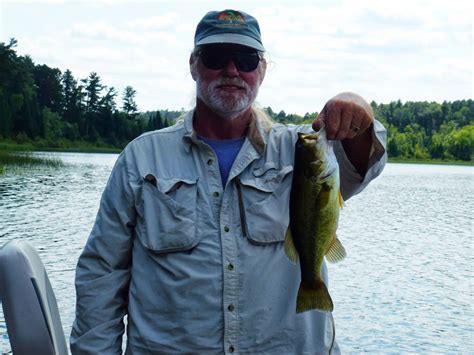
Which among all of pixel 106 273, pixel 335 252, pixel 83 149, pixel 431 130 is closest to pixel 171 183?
pixel 106 273

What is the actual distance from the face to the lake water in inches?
263

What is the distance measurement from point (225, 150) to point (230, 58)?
1.35 ft

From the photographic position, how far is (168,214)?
3.00 meters

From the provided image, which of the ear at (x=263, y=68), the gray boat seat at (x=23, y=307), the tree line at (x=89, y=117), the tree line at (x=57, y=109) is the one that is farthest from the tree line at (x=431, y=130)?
the gray boat seat at (x=23, y=307)

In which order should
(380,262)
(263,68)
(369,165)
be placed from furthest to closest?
(380,262)
(263,68)
(369,165)

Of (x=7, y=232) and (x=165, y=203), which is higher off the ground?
(x=165, y=203)

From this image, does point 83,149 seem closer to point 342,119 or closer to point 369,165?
point 369,165

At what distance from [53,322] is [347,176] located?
1.41 metres

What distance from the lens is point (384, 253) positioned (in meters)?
18.3

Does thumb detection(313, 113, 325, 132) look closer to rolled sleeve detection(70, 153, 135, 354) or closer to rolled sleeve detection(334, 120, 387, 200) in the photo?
rolled sleeve detection(334, 120, 387, 200)

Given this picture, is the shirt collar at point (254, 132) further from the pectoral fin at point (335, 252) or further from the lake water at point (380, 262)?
the lake water at point (380, 262)

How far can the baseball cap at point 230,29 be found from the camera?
120 inches

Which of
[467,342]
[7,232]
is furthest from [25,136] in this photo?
[467,342]

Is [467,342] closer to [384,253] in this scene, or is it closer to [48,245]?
[384,253]
